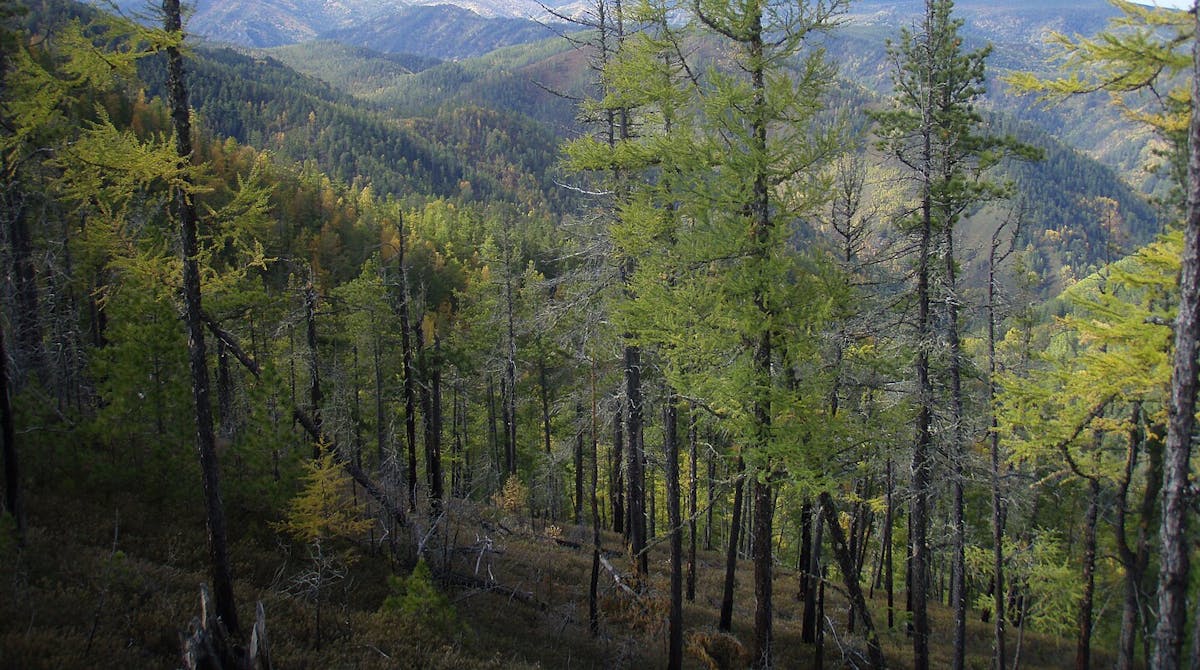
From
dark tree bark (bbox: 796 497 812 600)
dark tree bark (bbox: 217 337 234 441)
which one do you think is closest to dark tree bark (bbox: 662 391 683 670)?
dark tree bark (bbox: 796 497 812 600)

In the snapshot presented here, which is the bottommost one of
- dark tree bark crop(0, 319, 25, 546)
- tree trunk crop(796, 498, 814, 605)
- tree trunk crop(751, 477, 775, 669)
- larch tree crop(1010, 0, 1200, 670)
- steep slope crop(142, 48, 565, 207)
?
tree trunk crop(796, 498, 814, 605)

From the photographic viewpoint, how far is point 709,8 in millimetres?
8617

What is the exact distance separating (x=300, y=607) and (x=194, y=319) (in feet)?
17.8

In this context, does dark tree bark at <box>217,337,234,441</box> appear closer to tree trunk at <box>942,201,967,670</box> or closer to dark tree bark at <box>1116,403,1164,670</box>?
tree trunk at <box>942,201,967,670</box>

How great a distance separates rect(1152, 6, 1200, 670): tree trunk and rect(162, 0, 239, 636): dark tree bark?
36.1 ft

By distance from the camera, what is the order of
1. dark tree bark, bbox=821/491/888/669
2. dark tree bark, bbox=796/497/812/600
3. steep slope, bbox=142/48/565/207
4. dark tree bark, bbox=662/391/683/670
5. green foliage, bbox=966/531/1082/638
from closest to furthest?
dark tree bark, bbox=821/491/888/669, dark tree bark, bbox=662/391/683/670, dark tree bark, bbox=796/497/812/600, green foliage, bbox=966/531/1082/638, steep slope, bbox=142/48/565/207

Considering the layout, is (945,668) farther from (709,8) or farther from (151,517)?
(151,517)

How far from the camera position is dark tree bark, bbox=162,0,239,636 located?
793 cm

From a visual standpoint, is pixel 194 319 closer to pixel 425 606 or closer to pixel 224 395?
pixel 425 606

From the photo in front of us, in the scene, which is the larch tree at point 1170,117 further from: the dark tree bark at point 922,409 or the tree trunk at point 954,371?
the tree trunk at point 954,371

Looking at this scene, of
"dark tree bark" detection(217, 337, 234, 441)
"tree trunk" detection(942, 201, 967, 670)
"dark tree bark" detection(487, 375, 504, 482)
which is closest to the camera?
"tree trunk" detection(942, 201, 967, 670)

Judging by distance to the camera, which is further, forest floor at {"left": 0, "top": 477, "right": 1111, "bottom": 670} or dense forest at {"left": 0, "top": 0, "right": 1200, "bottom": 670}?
forest floor at {"left": 0, "top": 477, "right": 1111, "bottom": 670}

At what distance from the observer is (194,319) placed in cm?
847

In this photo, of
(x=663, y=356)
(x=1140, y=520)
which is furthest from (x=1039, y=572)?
(x=663, y=356)
